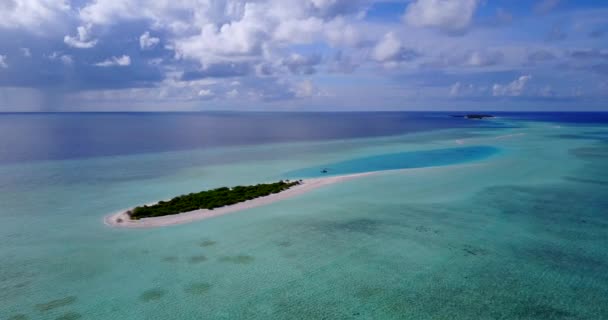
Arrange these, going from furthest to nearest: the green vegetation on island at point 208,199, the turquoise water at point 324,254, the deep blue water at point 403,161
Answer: the deep blue water at point 403,161 → the green vegetation on island at point 208,199 → the turquoise water at point 324,254

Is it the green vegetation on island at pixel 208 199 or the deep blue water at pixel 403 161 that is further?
the deep blue water at pixel 403 161

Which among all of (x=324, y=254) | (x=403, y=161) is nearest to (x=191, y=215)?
(x=324, y=254)

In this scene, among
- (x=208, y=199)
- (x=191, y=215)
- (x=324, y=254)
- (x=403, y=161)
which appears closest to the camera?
(x=324, y=254)

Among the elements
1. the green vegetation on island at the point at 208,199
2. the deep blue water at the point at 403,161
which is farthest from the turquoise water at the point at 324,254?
the deep blue water at the point at 403,161

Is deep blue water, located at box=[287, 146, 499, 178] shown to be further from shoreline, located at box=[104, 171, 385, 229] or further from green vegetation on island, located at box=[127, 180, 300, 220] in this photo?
shoreline, located at box=[104, 171, 385, 229]

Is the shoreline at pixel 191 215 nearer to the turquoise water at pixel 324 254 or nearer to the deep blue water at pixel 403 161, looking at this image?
the turquoise water at pixel 324 254

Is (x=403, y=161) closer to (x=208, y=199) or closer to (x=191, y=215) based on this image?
(x=208, y=199)
